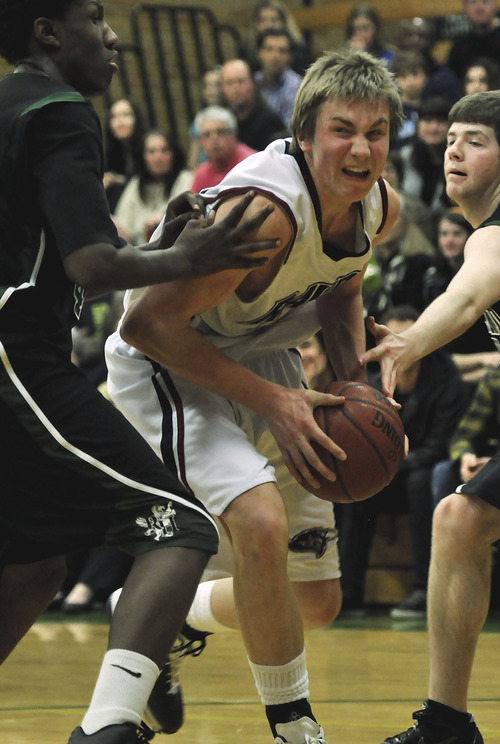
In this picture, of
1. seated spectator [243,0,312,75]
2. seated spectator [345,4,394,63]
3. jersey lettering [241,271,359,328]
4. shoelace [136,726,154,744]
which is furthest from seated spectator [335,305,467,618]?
seated spectator [243,0,312,75]

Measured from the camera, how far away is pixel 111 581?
22.5 feet

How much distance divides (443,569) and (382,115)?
1333mm

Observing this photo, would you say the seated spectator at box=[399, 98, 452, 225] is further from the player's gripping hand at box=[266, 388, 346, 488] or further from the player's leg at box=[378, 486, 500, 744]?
the player's gripping hand at box=[266, 388, 346, 488]

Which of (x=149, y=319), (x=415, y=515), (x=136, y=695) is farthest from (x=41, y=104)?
(x=415, y=515)

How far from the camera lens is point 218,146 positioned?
27.7ft

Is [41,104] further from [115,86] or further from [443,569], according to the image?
[115,86]

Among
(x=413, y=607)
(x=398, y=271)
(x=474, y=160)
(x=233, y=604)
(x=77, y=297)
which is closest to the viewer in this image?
(x=77, y=297)

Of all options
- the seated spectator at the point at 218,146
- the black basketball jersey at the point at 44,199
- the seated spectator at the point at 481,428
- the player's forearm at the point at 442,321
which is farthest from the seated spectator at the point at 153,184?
the black basketball jersey at the point at 44,199

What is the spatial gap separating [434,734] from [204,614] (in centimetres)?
90

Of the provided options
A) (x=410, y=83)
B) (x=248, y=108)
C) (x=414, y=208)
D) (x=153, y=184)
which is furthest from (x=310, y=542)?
(x=248, y=108)

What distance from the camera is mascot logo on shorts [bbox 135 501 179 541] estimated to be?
2.65 m

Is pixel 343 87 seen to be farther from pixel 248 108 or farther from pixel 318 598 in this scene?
pixel 248 108

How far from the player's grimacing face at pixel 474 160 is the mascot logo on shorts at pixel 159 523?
161 cm

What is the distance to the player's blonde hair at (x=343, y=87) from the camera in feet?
11.0
